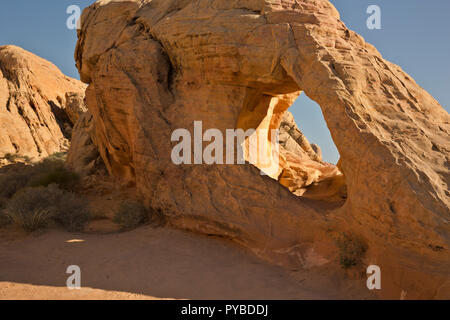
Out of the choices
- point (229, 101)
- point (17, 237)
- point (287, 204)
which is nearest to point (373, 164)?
point (287, 204)

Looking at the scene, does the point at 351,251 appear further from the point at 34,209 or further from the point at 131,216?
the point at 34,209

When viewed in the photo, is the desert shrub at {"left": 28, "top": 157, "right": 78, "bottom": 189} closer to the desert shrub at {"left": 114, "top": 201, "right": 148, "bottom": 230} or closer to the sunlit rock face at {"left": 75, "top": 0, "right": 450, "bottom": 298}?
the sunlit rock face at {"left": 75, "top": 0, "right": 450, "bottom": 298}

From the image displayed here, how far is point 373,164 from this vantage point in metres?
4.42

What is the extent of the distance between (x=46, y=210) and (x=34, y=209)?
0.97 ft

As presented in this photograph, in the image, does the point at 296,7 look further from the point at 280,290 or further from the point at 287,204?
the point at 280,290

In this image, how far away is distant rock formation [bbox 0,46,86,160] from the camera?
1811 cm

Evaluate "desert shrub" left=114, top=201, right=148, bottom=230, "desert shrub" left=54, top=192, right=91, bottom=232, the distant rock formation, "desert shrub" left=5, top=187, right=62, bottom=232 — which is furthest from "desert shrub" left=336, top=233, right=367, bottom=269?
the distant rock formation

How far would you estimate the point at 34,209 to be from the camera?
6.59 metres

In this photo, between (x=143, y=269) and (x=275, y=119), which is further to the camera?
(x=275, y=119)

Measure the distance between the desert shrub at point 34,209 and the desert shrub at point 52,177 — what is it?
2.03 meters

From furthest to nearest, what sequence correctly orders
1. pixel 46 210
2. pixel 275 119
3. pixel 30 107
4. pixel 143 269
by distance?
pixel 30 107 → pixel 275 119 → pixel 46 210 → pixel 143 269

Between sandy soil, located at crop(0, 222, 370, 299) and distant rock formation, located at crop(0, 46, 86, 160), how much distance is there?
1342 centimetres

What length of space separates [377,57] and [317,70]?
1.27 m

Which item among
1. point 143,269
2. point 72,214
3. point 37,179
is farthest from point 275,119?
point 37,179
